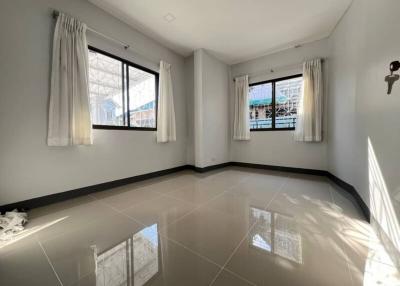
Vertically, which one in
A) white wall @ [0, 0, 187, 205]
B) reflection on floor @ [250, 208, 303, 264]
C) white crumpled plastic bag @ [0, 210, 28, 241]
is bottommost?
reflection on floor @ [250, 208, 303, 264]

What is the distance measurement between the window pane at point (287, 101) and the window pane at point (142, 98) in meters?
2.85

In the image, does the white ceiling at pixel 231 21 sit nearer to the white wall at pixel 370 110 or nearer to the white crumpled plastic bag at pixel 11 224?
the white wall at pixel 370 110

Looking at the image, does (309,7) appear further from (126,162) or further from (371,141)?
(126,162)

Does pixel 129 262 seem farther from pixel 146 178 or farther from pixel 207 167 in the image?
pixel 207 167

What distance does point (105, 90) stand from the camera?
8.16 feet

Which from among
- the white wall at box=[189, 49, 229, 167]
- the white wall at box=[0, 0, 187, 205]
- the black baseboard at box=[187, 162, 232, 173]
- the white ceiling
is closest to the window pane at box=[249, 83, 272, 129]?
the white wall at box=[189, 49, 229, 167]

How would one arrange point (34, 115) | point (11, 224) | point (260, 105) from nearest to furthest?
point (11, 224) → point (34, 115) → point (260, 105)

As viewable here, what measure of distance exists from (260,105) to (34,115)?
4.11 meters

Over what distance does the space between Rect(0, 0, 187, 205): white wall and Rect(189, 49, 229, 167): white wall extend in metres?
1.72

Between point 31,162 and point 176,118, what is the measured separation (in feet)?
8.00

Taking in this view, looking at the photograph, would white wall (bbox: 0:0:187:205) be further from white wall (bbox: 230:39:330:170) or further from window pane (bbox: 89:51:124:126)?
white wall (bbox: 230:39:330:170)

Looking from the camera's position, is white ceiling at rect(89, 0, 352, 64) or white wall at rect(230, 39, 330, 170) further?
white wall at rect(230, 39, 330, 170)

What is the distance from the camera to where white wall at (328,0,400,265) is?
3.59 ft

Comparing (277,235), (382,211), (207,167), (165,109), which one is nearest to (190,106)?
(165,109)
